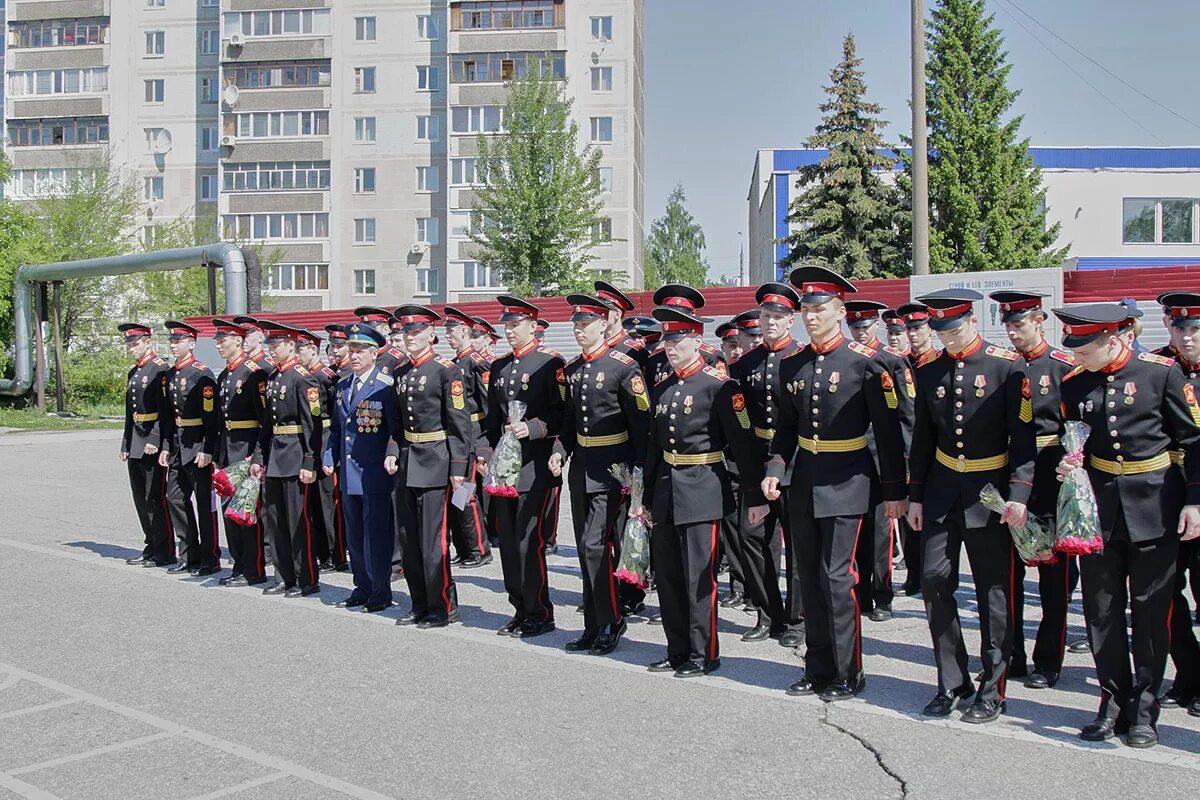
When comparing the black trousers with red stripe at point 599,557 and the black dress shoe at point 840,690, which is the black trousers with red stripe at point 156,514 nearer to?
the black trousers with red stripe at point 599,557

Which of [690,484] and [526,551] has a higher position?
[690,484]

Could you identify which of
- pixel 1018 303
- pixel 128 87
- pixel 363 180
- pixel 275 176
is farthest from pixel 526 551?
pixel 128 87

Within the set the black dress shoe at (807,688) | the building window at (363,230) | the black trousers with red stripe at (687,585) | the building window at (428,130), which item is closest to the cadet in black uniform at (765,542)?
Answer: the black trousers with red stripe at (687,585)

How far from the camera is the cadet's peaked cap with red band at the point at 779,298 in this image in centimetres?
687

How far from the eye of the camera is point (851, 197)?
35000 millimetres

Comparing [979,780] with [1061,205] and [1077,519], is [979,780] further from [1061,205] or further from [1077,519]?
[1061,205]

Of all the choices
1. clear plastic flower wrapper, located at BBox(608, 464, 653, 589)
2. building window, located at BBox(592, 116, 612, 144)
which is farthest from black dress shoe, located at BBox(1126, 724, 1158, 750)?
building window, located at BBox(592, 116, 612, 144)

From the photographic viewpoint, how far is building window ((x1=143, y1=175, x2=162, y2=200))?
64.1 metres

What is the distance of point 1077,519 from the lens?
5.48m

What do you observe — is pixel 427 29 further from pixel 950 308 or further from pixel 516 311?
pixel 950 308

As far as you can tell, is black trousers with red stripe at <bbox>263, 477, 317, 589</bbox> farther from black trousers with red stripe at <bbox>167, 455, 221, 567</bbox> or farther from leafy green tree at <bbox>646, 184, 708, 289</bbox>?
leafy green tree at <bbox>646, 184, 708, 289</bbox>

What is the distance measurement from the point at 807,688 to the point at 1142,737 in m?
1.69

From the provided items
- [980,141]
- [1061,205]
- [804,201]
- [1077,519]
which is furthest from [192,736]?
[1061,205]

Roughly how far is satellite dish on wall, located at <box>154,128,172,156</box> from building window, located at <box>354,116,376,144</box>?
1105 centimetres
